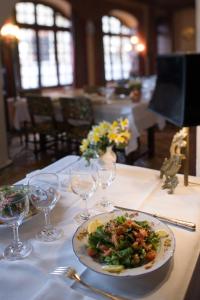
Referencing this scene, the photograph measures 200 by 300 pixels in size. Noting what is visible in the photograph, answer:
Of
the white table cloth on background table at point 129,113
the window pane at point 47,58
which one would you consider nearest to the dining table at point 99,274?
the white table cloth on background table at point 129,113

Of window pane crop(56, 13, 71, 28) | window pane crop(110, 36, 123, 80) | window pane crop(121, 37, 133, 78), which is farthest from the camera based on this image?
window pane crop(121, 37, 133, 78)

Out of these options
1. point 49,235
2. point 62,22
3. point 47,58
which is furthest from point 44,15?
point 49,235

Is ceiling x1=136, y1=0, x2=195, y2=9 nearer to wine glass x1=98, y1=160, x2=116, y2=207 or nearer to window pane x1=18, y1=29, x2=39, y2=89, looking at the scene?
window pane x1=18, y1=29, x2=39, y2=89

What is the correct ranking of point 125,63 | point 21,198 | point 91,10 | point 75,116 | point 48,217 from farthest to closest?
point 125,63 → point 91,10 → point 75,116 → point 48,217 → point 21,198

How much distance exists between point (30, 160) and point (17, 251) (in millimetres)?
3762

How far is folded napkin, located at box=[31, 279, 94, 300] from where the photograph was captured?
2.63 ft

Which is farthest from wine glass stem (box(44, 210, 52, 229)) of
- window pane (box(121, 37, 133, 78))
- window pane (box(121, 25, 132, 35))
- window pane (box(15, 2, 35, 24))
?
window pane (box(121, 25, 132, 35))

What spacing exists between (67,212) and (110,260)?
41 centimetres

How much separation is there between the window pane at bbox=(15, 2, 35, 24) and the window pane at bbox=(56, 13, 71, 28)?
797 mm

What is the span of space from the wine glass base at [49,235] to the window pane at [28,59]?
6.84 meters

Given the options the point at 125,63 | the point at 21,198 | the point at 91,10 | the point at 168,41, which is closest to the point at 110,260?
the point at 21,198

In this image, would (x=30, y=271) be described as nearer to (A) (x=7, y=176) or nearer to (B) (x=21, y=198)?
(B) (x=21, y=198)

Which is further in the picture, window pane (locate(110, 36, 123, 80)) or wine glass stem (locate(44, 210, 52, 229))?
window pane (locate(110, 36, 123, 80))

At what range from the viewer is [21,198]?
3.28 feet
